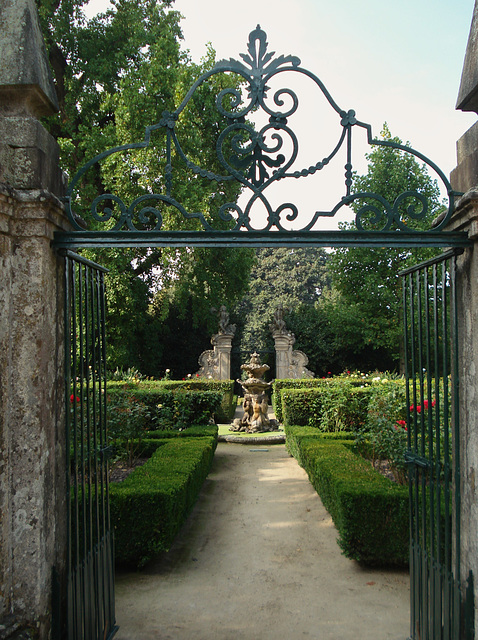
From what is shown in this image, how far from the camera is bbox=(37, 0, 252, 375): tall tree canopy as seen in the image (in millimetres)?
15328

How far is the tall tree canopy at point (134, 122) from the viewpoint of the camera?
1533 cm

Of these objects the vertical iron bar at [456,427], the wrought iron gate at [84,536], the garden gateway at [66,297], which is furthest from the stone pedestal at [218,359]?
the vertical iron bar at [456,427]

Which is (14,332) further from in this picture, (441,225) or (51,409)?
(441,225)

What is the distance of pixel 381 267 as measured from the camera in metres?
21.3

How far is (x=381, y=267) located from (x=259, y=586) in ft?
59.5

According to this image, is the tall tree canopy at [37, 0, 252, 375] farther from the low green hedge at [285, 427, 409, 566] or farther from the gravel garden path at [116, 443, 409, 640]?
the low green hedge at [285, 427, 409, 566]

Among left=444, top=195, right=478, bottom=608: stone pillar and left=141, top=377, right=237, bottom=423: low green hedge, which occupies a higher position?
left=444, top=195, right=478, bottom=608: stone pillar

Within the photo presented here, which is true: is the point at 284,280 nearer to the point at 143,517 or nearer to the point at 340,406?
the point at 340,406

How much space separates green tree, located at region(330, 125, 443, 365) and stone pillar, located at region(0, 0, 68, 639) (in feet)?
60.3

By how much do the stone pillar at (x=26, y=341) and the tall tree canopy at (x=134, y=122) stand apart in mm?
11908

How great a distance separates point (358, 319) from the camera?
70.8 ft

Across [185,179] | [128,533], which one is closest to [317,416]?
[128,533]

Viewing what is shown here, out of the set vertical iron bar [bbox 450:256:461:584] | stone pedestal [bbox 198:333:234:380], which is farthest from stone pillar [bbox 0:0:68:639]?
stone pedestal [bbox 198:333:234:380]

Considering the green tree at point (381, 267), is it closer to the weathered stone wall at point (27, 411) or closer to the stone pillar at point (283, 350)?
the stone pillar at point (283, 350)
